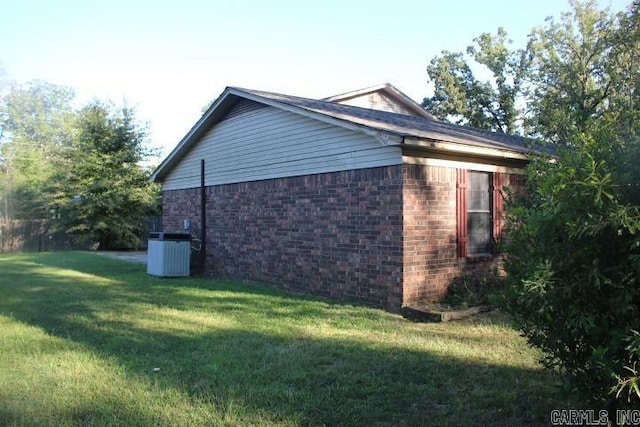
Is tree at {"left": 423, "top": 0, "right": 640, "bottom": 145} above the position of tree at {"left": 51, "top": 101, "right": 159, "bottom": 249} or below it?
above

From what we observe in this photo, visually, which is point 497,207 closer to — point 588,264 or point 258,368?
point 258,368

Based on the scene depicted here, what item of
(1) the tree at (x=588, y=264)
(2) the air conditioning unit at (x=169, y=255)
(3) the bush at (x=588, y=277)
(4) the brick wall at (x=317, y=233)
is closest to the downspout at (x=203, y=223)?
(4) the brick wall at (x=317, y=233)

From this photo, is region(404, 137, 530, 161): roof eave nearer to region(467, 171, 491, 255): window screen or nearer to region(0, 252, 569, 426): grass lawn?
region(467, 171, 491, 255): window screen

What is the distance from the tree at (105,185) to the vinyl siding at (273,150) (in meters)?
11.1

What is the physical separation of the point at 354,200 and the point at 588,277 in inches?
246

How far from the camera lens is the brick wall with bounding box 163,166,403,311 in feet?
27.8

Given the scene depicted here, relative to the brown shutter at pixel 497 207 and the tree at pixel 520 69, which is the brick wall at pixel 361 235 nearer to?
the brown shutter at pixel 497 207

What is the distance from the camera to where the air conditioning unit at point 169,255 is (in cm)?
1291

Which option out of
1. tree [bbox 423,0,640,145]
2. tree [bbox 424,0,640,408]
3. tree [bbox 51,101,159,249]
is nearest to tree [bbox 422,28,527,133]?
tree [bbox 423,0,640,145]

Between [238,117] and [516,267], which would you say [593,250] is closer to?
[516,267]

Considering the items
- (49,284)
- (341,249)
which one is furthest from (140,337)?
(49,284)

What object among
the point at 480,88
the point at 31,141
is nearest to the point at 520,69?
the point at 480,88

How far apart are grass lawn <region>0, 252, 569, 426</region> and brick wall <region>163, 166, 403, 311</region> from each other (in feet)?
2.27

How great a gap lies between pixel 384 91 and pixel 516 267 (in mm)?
19580
